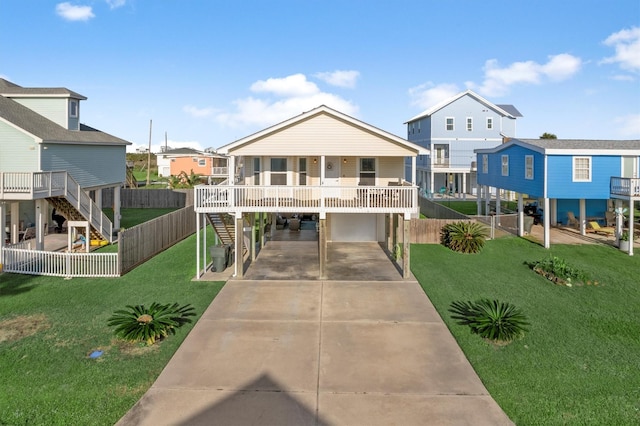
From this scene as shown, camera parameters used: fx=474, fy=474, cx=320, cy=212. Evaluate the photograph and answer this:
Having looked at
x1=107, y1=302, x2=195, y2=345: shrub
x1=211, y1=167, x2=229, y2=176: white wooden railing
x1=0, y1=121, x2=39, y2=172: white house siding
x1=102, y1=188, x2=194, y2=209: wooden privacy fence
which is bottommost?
x1=107, y1=302, x2=195, y2=345: shrub

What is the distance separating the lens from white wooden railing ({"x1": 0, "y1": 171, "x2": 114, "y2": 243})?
19.6 meters

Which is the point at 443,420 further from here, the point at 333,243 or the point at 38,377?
the point at 333,243

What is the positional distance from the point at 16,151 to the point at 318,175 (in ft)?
46.7

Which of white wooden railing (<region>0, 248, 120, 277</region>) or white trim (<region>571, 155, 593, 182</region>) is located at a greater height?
white trim (<region>571, 155, 593, 182</region>)

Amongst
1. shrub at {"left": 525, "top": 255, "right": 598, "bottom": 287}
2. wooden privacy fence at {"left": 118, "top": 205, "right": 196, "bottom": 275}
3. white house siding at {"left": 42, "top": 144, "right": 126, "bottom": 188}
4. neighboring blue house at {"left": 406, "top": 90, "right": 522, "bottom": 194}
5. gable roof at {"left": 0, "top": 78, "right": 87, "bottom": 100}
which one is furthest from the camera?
neighboring blue house at {"left": 406, "top": 90, "right": 522, "bottom": 194}

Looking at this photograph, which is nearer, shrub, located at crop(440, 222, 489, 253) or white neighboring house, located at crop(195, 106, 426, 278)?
white neighboring house, located at crop(195, 106, 426, 278)

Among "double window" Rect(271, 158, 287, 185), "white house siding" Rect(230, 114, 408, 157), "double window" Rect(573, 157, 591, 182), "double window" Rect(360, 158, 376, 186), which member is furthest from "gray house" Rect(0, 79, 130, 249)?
"double window" Rect(573, 157, 591, 182)

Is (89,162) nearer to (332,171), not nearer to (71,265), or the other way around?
(71,265)

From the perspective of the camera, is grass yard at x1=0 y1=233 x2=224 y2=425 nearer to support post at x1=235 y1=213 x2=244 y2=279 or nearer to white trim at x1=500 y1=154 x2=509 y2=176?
support post at x1=235 y1=213 x2=244 y2=279

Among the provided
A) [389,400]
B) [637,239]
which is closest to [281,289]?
[389,400]

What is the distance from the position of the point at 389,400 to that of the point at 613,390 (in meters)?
4.39

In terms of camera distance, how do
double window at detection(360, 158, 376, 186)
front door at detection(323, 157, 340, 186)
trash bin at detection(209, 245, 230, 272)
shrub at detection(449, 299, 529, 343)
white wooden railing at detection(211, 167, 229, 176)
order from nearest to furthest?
shrub at detection(449, 299, 529, 343) < trash bin at detection(209, 245, 230, 272) < front door at detection(323, 157, 340, 186) < double window at detection(360, 158, 376, 186) < white wooden railing at detection(211, 167, 229, 176)

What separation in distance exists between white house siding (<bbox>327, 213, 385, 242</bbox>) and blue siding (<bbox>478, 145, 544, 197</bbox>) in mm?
8101

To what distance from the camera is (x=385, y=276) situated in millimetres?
18188
